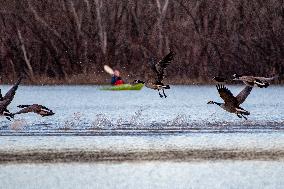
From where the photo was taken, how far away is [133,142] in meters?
18.6

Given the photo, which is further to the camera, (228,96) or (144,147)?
(228,96)

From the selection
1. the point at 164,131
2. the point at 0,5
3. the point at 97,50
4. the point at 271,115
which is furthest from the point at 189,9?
the point at 164,131

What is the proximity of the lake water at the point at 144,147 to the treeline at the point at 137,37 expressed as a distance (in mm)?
18569

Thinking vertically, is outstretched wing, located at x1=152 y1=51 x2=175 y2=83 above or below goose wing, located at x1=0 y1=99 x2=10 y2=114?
above

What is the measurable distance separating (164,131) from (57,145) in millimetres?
3361

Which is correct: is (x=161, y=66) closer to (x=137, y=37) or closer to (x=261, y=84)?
(x=261, y=84)

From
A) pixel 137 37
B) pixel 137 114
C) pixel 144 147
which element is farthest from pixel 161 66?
pixel 137 37

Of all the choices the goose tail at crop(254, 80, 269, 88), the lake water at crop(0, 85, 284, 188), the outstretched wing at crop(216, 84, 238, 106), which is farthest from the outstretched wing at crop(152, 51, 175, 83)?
the goose tail at crop(254, 80, 269, 88)

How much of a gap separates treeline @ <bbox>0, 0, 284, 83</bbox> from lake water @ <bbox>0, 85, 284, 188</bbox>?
731 inches

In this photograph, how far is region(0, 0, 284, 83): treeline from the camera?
47.8m

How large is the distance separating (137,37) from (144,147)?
3088 centimetres

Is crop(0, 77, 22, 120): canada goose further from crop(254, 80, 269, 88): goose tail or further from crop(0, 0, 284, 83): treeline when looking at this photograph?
crop(0, 0, 284, 83): treeline

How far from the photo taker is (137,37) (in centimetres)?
4844

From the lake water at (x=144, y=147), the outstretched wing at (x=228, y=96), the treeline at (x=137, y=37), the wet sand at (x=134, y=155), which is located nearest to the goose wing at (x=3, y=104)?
the lake water at (x=144, y=147)
